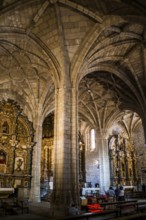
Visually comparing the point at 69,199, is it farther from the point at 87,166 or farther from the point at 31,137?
the point at 87,166

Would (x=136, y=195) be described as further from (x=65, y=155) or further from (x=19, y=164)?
(x=65, y=155)

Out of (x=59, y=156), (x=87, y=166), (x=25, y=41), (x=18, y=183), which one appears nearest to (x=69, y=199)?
(x=59, y=156)

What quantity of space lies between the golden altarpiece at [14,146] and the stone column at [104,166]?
366 inches

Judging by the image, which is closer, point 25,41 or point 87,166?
point 25,41

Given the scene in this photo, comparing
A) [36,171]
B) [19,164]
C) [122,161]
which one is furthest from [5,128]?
[122,161]

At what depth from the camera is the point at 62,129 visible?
11148mm

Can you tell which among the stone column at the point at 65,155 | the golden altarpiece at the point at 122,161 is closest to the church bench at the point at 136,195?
the golden altarpiece at the point at 122,161

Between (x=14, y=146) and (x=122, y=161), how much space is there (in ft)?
53.1

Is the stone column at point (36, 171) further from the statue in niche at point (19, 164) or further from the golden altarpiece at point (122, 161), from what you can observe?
the golden altarpiece at point (122, 161)

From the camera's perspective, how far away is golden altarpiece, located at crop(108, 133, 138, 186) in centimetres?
2642

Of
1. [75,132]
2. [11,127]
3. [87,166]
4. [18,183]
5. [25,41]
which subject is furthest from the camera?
[87,166]

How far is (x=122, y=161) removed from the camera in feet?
93.0

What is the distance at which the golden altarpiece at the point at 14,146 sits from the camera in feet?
57.3

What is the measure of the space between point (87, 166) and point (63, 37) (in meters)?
20.6
